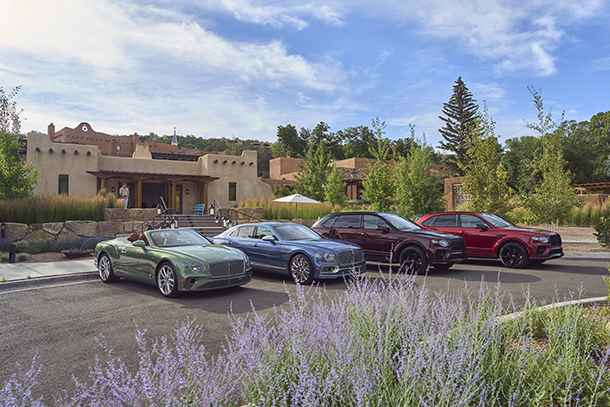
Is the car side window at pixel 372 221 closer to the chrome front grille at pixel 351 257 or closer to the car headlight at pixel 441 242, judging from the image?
the car headlight at pixel 441 242

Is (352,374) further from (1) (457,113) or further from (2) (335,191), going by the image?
(1) (457,113)

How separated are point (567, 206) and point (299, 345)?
17.4 meters

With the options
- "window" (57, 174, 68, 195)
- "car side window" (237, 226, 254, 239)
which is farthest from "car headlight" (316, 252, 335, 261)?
"window" (57, 174, 68, 195)

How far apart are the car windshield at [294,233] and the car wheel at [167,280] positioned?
3030 mm

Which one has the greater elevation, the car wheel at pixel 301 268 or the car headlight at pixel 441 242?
the car headlight at pixel 441 242

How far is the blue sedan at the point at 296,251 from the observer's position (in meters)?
8.91

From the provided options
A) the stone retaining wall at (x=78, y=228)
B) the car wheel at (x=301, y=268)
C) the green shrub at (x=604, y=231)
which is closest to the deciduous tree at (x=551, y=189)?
the green shrub at (x=604, y=231)

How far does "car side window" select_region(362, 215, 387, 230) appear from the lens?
11609 mm

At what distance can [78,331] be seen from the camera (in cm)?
561

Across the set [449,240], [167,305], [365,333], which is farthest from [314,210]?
[365,333]

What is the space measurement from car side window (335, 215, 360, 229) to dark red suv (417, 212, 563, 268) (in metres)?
2.97

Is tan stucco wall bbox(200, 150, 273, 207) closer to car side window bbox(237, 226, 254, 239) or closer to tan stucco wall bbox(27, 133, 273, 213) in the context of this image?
tan stucco wall bbox(27, 133, 273, 213)

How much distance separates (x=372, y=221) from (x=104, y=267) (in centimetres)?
737

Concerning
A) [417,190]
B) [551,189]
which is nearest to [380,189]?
[417,190]
